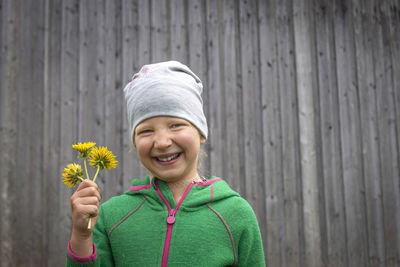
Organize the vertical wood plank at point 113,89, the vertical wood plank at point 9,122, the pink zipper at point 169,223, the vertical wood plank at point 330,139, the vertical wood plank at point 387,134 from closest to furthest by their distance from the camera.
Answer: the pink zipper at point 169,223 → the vertical wood plank at point 9,122 → the vertical wood plank at point 113,89 → the vertical wood plank at point 330,139 → the vertical wood plank at point 387,134

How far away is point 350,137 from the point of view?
10.8ft

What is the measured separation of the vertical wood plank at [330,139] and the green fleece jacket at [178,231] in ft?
7.08

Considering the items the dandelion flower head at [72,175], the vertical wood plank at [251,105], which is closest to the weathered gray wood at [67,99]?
the vertical wood plank at [251,105]

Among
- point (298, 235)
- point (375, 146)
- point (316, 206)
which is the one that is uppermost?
point (375, 146)

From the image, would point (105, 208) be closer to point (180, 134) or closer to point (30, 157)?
point (180, 134)

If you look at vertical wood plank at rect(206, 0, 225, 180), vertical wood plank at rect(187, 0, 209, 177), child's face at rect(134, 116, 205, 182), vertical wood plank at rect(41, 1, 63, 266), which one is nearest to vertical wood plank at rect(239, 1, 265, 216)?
vertical wood plank at rect(206, 0, 225, 180)

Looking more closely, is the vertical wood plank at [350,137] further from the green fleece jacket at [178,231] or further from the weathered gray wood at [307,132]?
the green fleece jacket at [178,231]

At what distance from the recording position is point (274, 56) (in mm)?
3230

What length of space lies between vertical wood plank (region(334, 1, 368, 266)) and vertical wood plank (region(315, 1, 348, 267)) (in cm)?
5

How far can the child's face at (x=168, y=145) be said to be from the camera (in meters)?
1.23

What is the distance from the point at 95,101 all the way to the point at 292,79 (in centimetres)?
187

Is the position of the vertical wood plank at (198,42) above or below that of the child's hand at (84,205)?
above

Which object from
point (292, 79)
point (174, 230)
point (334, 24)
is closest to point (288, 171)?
point (292, 79)

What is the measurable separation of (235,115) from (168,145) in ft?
6.54
